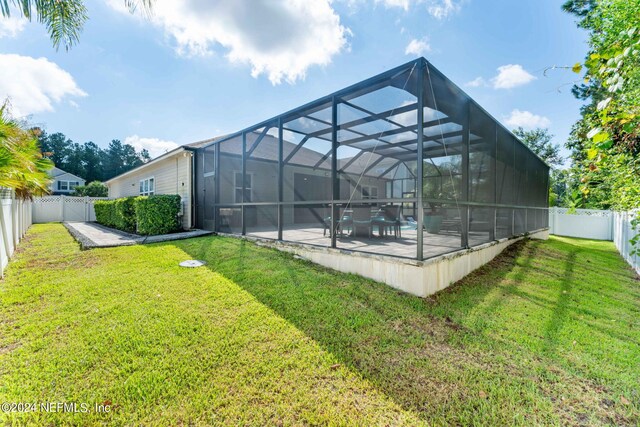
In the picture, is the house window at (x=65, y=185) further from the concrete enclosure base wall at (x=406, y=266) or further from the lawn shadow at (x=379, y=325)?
the concrete enclosure base wall at (x=406, y=266)

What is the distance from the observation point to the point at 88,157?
43.1 m

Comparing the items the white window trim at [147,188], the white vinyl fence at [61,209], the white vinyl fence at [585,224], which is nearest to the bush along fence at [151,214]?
the white window trim at [147,188]

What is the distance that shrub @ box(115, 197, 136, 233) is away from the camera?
9530 millimetres

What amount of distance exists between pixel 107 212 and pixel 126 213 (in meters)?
3.38

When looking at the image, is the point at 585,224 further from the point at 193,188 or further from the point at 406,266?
the point at 193,188

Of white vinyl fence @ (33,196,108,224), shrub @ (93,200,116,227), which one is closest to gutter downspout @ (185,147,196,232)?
shrub @ (93,200,116,227)

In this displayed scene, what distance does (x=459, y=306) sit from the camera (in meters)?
3.57

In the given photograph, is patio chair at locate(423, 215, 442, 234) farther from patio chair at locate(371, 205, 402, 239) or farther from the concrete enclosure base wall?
patio chair at locate(371, 205, 402, 239)

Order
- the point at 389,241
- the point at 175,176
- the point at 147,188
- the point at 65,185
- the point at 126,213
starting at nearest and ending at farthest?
the point at 389,241 → the point at 126,213 → the point at 175,176 → the point at 147,188 → the point at 65,185

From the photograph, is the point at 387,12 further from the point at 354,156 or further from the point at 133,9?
the point at 133,9

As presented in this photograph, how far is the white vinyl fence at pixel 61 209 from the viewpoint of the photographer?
1670 centimetres

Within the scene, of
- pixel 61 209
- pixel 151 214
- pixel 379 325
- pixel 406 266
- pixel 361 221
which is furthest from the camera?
pixel 61 209

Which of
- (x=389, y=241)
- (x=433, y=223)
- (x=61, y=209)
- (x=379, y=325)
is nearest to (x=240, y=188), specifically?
(x=389, y=241)

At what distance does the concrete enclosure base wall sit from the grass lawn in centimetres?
21
